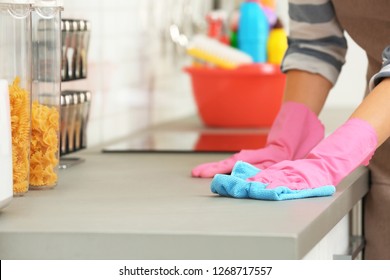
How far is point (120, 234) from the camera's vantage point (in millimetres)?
1004

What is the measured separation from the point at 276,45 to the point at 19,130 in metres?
1.39

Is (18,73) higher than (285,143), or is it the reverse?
(18,73)

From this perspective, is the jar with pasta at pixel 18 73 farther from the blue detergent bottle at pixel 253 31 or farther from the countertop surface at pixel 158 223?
the blue detergent bottle at pixel 253 31

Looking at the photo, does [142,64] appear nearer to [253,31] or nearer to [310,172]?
[253,31]

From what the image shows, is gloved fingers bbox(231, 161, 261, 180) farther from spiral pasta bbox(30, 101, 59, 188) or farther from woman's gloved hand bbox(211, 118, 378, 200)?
spiral pasta bbox(30, 101, 59, 188)

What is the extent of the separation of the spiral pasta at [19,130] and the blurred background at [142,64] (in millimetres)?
485

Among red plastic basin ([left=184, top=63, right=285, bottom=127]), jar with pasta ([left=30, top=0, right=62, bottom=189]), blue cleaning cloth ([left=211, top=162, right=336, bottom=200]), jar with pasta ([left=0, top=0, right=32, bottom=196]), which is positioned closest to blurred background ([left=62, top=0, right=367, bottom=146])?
red plastic basin ([left=184, top=63, right=285, bottom=127])

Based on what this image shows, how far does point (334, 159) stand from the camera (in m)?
1.29

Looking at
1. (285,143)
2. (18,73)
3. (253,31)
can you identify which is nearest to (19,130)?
(18,73)

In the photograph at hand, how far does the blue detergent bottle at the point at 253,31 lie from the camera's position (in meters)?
2.46

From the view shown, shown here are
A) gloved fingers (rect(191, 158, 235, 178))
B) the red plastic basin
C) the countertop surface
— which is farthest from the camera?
the red plastic basin

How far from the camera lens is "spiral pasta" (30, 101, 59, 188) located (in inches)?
51.3

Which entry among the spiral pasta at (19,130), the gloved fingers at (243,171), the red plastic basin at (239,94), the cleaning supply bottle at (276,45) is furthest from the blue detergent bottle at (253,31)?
the spiral pasta at (19,130)

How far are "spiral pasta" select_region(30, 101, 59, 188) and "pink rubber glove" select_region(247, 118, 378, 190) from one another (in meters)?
0.28
